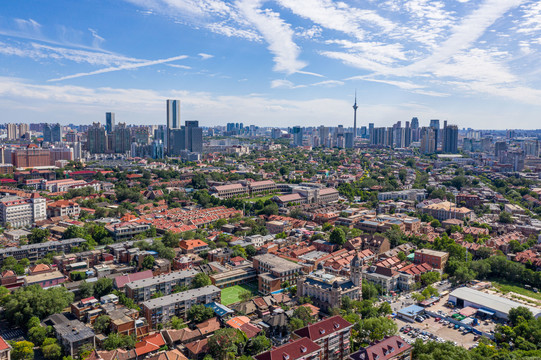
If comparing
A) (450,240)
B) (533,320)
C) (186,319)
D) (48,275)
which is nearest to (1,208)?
(48,275)

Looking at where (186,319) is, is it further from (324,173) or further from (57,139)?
(57,139)

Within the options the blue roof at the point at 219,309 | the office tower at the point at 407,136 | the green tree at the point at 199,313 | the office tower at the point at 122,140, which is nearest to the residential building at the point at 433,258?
the blue roof at the point at 219,309

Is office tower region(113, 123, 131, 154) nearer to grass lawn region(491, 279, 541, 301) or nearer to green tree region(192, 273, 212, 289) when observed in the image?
green tree region(192, 273, 212, 289)

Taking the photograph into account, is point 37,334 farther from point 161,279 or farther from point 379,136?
point 379,136

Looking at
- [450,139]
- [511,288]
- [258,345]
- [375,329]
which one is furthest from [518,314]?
[450,139]

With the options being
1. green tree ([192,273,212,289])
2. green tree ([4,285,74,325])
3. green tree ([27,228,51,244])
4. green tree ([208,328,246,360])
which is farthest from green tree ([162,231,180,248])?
green tree ([208,328,246,360])
